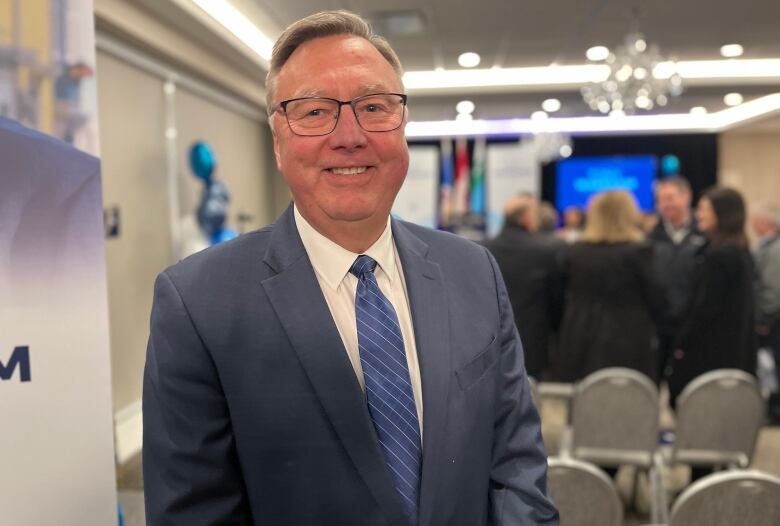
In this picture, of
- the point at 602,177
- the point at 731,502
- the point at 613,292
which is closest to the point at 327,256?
the point at 731,502

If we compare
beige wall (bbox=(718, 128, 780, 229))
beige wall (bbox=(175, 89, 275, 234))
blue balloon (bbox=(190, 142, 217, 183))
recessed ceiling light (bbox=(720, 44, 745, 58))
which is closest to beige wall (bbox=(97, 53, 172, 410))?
blue balloon (bbox=(190, 142, 217, 183))

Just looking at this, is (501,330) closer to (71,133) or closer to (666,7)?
(71,133)

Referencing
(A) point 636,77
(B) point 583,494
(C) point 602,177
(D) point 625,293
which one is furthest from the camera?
(C) point 602,177

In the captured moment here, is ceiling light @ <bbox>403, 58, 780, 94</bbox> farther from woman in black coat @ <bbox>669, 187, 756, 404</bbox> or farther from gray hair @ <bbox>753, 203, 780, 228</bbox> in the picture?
woman in black coat @ <bbox>669, 187, 756, 404</bbox>

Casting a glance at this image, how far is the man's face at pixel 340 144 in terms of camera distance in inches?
43.1

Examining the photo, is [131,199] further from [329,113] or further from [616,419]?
[329,113]

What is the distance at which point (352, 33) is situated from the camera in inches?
45.1

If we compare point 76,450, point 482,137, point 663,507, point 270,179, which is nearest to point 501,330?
point 76,450

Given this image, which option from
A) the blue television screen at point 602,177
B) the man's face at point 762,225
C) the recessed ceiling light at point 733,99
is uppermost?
the recessed ceiling light at point 733,99

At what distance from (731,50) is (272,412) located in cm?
807

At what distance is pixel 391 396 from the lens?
112 cm

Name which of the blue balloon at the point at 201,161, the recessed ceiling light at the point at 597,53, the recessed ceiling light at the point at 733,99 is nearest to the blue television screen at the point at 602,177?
the recessed ceiling light at the point at 733,99

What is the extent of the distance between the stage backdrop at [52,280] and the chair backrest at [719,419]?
265 centimetres

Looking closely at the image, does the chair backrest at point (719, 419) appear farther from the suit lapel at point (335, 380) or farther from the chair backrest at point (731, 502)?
the suit lapel at point (335, 380)
